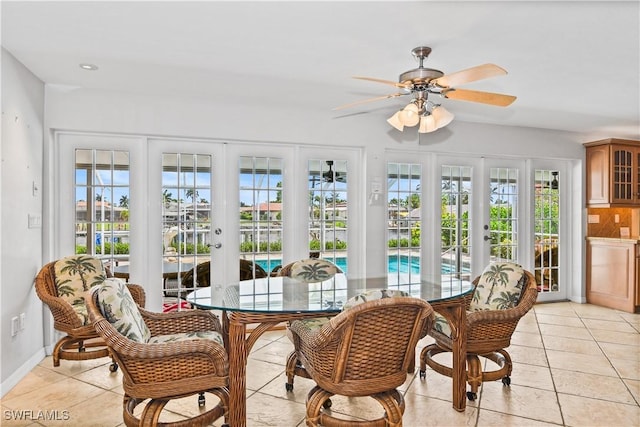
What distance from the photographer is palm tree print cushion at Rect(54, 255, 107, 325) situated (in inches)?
132

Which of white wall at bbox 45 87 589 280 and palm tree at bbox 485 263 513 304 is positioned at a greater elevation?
white wall at bbox 45 87 589 280

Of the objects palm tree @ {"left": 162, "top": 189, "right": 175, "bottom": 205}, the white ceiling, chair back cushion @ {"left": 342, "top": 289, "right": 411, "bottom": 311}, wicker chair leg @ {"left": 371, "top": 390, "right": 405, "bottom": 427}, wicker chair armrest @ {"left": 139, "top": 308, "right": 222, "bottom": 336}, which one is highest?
the white ceiling

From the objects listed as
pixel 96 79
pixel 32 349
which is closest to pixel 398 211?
pixel 96 79

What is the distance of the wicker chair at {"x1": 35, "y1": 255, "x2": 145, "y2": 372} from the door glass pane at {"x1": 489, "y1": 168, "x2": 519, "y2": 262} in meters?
4.23

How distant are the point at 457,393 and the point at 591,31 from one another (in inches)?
92.9

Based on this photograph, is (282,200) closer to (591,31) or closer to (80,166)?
(80,166)

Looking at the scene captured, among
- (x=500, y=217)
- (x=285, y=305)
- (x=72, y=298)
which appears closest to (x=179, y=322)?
(x=285, y=305)

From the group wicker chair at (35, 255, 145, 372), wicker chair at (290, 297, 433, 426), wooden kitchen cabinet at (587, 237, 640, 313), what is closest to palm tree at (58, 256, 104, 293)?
wicker chair at (35, 255, 145, 372)

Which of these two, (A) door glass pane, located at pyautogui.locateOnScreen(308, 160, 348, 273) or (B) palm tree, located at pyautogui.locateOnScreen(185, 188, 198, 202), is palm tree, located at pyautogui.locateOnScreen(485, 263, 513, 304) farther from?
(B) palm tree, located at pyautogui.locateOnScreen(185, 188, 198, 202)

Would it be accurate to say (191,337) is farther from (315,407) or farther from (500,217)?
(500,217)

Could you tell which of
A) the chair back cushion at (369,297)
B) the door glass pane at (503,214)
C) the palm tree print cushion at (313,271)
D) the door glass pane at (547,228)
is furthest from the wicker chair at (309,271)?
the door glass pane at (547,228)

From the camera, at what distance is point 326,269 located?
3.43 meters

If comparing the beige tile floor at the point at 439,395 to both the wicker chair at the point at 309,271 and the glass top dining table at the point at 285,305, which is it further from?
the wicker chair at the point at 309,271

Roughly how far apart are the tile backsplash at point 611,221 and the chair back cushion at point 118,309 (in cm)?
592
